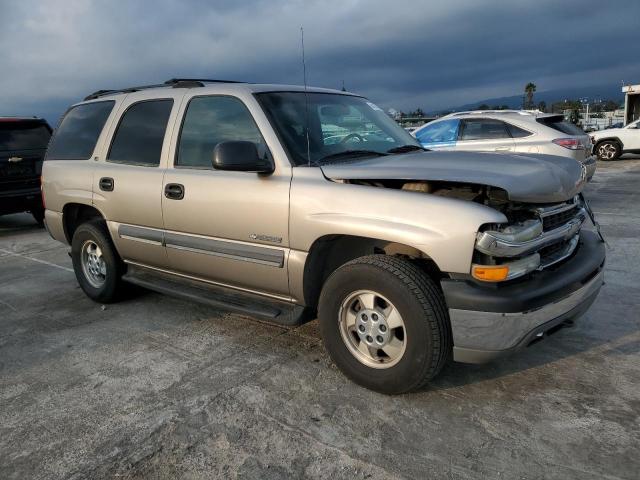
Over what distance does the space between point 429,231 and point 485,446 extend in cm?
110

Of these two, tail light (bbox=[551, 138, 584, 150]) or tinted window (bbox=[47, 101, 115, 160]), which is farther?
tail light (bbox=[551, 138, 584, 150])

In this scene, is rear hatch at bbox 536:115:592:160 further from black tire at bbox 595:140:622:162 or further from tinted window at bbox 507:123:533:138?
black tire at bbox 595:140:622:162

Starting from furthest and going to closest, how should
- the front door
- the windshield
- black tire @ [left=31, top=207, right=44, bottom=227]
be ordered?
black tire @ [left=31, top=207, right=44, bottom=227]
the windshield
the front door

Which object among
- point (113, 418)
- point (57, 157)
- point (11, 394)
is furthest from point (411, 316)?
point (57, 157)

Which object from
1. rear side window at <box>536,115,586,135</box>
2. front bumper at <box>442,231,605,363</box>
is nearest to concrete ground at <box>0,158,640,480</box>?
front bumper at <box>442,231,605,363</box>

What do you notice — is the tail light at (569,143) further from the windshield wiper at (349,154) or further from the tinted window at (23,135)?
the tinted window at (23,135)

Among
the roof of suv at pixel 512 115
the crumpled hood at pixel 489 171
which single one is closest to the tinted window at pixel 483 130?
the roof of suv at pixel 512 115

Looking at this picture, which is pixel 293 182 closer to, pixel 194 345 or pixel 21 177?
pixel 194 345

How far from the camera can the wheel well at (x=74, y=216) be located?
16.5 ft

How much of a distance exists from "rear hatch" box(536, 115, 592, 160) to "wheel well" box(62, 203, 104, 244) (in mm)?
7300

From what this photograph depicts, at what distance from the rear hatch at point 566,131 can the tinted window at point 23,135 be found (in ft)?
28.3

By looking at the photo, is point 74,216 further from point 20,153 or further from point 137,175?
point 20,153

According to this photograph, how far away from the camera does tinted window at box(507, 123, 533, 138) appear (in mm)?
8898

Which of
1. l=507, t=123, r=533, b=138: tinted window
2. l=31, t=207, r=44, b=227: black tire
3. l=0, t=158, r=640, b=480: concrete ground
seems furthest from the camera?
l=31, t=207, r=44, b=227: black tire
